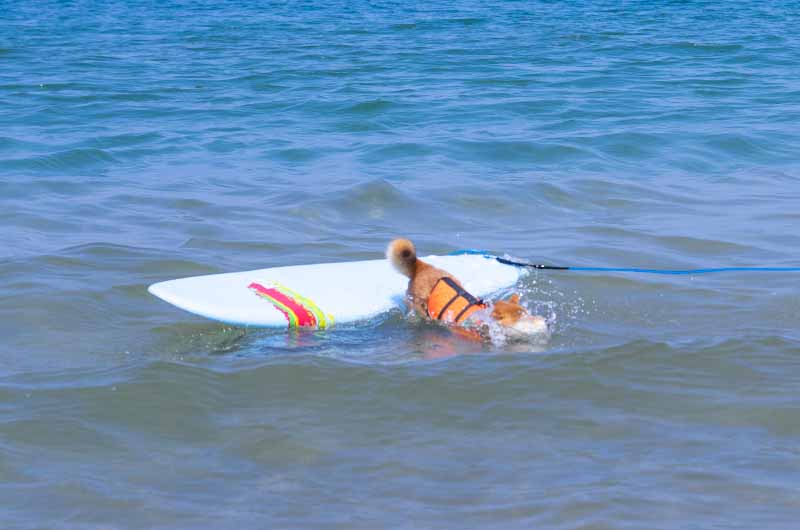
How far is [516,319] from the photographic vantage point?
541cm

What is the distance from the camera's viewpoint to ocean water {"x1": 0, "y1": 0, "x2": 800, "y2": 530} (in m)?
3.93

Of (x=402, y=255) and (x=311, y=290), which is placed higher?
(x=402, y=255)

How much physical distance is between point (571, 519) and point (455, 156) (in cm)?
729

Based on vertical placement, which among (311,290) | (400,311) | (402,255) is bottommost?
(400,311)

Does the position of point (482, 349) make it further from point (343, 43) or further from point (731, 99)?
point (343, 43)

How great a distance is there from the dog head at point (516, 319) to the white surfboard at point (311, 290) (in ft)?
3.00

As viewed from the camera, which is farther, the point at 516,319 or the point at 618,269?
the point at 618,269

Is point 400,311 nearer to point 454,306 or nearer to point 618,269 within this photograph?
point 454,306

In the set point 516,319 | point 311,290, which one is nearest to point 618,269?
point 516,319

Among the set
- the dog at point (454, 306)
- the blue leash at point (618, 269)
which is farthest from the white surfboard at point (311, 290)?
the dog at point (454, 306)

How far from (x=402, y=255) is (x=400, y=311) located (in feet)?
1.57

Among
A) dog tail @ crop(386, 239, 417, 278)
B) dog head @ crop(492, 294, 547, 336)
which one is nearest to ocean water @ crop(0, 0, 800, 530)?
dog head @ crop(492, 294, 547, 336)

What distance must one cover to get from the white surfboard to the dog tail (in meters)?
0.33

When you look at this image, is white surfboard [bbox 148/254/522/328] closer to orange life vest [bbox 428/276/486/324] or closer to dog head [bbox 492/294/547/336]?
orange life vest [bbox 428/276/486/324]
